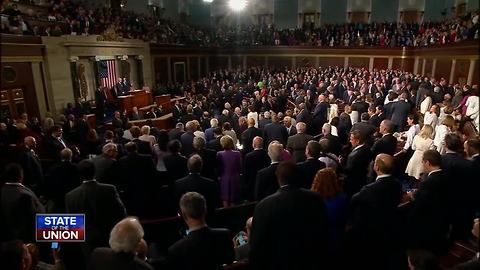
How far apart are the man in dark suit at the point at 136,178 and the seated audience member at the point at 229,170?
43.9 inches

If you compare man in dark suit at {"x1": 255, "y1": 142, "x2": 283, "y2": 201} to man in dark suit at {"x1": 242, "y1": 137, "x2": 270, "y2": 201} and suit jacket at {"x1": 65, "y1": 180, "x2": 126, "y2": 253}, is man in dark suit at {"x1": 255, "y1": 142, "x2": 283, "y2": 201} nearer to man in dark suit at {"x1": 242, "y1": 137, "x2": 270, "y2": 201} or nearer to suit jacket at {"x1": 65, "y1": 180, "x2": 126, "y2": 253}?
man in dark suit at {"x1": 242, "y1": 137, "x2": 270, "y2": 201}

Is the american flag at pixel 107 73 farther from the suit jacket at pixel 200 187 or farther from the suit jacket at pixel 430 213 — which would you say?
the suit jacket at pixel 430 213

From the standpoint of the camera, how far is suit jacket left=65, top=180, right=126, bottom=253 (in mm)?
3418

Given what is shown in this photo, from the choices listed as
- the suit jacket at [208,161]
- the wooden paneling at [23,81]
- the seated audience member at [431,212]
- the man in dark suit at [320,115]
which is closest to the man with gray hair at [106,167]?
the suit jacket at [208,161]

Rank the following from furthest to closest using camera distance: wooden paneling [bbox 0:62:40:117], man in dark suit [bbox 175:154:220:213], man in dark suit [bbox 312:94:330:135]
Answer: wooden paneling [bbox 0:62:40:117], man in dark suit [bbox 312:94:330:135], man in dark suit [bbox 175:154:220:213]

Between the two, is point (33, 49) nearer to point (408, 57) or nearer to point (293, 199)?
point (293, 199)

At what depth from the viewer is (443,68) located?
16.7m

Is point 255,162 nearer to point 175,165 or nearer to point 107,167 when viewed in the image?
point 175,165

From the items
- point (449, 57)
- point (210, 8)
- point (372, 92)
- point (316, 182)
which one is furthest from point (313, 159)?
point (210, 8)

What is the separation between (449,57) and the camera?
A: 49.8 ft

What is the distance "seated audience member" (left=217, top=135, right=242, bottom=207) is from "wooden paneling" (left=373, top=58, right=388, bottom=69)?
21.7 m

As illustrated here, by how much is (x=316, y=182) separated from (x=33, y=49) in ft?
38.8

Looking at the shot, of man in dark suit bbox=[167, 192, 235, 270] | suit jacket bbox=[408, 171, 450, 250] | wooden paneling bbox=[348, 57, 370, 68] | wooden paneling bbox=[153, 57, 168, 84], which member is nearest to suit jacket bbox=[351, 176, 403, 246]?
suit jacket bbox=[408, 171, 450, 250]

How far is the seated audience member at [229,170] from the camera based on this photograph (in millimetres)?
5355
